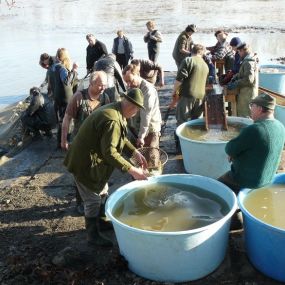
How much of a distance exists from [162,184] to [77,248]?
122 cm

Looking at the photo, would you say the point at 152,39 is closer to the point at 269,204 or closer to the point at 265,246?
the point at 269,204

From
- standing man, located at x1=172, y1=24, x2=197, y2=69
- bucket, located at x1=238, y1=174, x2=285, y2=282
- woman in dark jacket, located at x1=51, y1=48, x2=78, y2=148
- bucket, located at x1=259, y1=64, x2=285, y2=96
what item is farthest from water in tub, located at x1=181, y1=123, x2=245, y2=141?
standing man, located at x1=172, y1=24, x2=197, y2=69

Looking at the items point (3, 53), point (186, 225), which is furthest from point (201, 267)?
point (3, 53)

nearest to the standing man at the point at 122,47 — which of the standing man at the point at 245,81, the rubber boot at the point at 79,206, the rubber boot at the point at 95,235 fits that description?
the standing man at the point at 245,81

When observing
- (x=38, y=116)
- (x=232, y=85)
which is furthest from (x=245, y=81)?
(x=38, y=116)

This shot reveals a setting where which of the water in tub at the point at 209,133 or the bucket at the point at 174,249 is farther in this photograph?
the water in tub at the point at 209,133

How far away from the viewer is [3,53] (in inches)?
790

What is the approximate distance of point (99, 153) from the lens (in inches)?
177

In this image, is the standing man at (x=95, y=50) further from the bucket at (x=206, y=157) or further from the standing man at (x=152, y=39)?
the bucket at (x=206, y=157)

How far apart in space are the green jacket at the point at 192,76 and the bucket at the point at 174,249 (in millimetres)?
2780

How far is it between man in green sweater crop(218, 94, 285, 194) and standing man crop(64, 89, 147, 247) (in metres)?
1.02

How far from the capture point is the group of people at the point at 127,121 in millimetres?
4203

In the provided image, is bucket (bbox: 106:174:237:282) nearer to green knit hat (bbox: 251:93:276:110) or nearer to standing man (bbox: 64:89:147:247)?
standing man (bbox: 64:89:147:247)

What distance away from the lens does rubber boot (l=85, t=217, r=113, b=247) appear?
15.7ft
